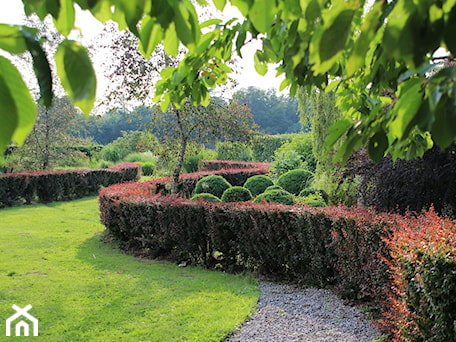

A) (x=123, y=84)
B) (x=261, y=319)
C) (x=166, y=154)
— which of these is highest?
(x=123, y=84)

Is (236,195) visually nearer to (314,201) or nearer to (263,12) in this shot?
(314,201)

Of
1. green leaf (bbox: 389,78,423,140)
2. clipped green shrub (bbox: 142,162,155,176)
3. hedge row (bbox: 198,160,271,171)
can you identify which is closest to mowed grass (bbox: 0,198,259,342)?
green leaf (bbox: 389,78,423,140)

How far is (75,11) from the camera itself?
0.81 metres

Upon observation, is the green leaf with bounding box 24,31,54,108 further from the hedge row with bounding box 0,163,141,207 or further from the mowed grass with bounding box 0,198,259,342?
the hedge row with bounding box 0,163,141,207

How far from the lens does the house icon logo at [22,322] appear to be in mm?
4072

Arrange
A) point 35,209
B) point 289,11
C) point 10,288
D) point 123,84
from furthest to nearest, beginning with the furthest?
point 35,209
point 123,84
point 10,288
point 289,11

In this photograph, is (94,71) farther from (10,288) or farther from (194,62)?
(10,288)

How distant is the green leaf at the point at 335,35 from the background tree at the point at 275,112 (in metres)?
50.4

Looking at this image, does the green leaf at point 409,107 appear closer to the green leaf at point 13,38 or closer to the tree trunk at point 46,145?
the green leaf at point 13,38

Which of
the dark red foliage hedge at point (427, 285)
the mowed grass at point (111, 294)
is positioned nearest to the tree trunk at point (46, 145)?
the mowed grass at point (111, 294)

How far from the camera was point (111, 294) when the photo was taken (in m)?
5.19

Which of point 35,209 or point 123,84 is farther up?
point 123,84

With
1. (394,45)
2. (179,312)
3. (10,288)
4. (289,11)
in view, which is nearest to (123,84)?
(10,288)

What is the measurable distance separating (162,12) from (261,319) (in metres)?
4.24
